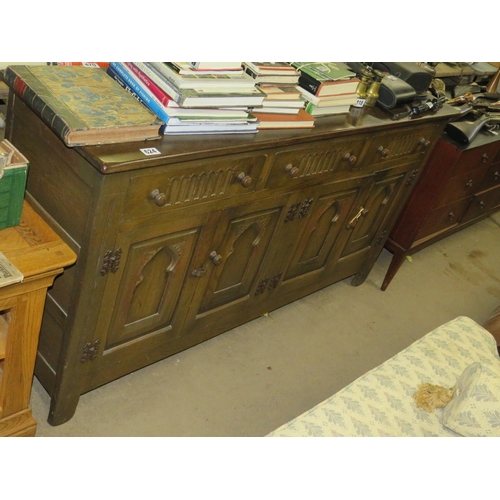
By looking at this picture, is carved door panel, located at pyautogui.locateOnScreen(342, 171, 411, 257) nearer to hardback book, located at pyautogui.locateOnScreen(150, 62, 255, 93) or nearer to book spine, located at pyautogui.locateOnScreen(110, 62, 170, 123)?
hardback book, located at pyautogui.locateOnScreen(150, 62, 255, 93)

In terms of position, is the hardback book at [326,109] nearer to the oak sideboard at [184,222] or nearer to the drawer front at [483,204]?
the oak sideboard at [184,222]

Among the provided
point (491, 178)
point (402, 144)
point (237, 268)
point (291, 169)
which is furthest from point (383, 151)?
point (491, 178)

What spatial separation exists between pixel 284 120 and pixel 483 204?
91.0 inches

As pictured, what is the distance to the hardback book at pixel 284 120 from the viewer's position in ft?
6.70

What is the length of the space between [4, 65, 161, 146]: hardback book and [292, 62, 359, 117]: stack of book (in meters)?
0.75

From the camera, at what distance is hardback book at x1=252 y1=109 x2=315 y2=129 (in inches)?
80.4

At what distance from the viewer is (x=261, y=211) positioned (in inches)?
88.2

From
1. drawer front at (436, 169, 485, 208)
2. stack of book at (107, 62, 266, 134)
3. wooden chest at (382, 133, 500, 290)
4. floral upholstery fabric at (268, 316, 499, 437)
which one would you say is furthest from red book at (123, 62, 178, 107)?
drawer front at (436, 169, 485, 208)

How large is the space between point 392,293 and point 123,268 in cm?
205

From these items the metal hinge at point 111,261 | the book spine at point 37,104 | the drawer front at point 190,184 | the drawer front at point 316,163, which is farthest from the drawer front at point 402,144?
the book spine at point 37,104

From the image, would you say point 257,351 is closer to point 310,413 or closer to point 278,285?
point 278,285

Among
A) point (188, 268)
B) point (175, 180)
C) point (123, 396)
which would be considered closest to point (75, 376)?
point (123, 396)

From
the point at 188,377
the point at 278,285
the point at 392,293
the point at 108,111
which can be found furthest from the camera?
the point at 392,293

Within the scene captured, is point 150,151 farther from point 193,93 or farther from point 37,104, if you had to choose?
point 37,104
